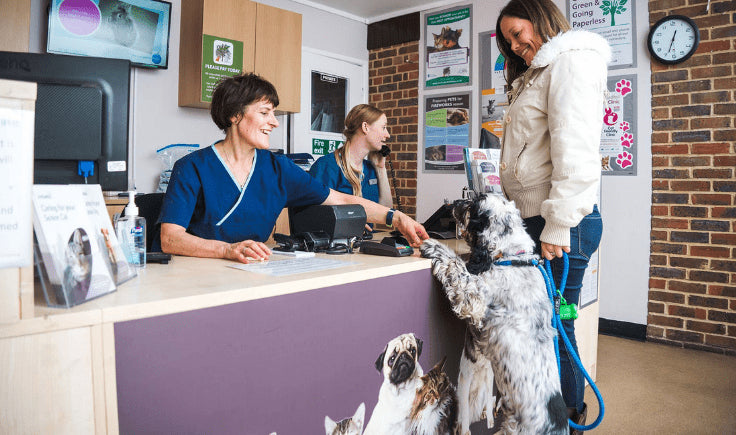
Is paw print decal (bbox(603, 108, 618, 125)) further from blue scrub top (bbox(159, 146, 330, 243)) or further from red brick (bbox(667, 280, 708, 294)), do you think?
blue scrub top (bbox(159, 146, 330, 243))

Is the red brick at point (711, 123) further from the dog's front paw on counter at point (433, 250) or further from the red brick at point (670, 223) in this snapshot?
the dog's front paw on counter at point (433, 250)

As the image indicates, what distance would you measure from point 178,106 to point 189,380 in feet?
10.5

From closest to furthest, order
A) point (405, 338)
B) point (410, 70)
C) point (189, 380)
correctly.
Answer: point (189, 380) < point (405, 338) < point (410, 70)

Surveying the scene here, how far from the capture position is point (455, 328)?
5.61 feet

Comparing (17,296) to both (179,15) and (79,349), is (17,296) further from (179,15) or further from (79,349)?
(179,15)

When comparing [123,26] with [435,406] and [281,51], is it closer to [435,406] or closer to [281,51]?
[281,51]

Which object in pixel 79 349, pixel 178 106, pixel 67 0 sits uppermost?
pixel 67 0

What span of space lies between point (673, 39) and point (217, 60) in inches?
120

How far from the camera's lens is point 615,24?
144 inches

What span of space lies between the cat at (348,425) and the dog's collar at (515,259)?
0.55m

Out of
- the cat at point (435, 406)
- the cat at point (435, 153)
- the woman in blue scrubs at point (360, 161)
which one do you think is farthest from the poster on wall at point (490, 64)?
the cat at point (435, 406)

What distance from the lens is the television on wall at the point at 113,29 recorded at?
10.0ft

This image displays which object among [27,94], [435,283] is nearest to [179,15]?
[435,283]

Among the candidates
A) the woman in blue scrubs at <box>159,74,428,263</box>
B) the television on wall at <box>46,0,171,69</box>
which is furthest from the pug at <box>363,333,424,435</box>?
the television on wall at <box>46,0,171,69</box>
